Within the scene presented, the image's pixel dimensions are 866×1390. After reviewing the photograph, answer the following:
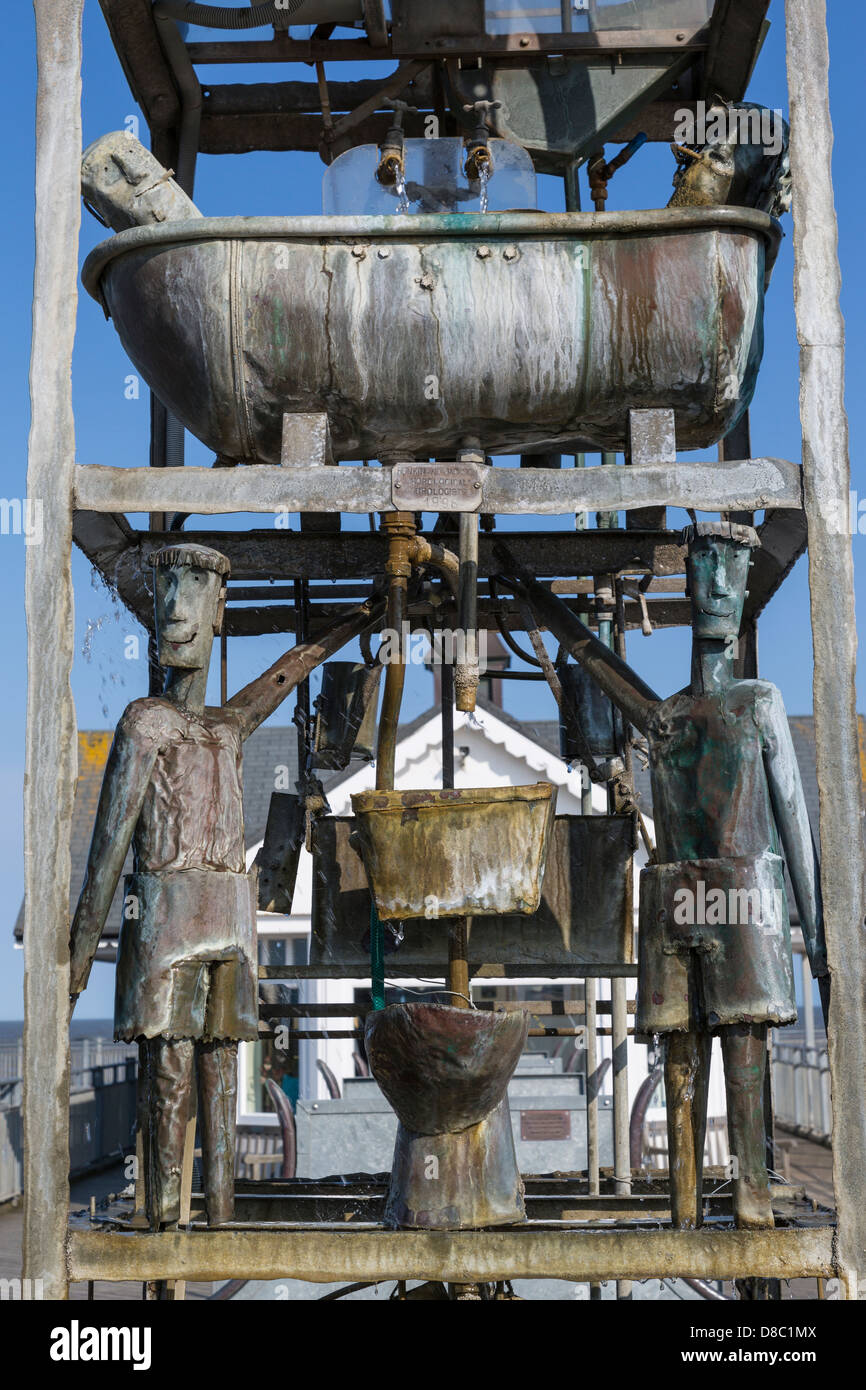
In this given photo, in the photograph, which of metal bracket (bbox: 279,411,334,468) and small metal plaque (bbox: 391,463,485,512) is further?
metal bracket (bbox: 279,411,334,468)

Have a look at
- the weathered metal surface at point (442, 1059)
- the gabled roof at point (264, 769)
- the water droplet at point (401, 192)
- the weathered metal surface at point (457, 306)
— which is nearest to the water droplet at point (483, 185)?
the water droplet at point (401, 192)

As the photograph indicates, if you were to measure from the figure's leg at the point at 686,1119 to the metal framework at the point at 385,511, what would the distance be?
1.02 ft

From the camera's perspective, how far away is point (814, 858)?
256 inches

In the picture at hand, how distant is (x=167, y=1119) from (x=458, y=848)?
154 centimetres

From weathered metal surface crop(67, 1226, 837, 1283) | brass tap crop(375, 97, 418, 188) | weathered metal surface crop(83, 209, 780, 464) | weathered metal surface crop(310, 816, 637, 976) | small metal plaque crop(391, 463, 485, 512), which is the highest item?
brass tap crop(375, 97, 418, 188)

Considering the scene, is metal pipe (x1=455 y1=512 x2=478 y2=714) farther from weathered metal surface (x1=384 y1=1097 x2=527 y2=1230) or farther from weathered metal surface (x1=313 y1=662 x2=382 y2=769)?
weathered metal surface (x1=313 y1=662 x2=382 y2=769)

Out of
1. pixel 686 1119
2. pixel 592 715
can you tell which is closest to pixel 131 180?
pixel 592 715

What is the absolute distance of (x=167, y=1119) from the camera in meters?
6.41

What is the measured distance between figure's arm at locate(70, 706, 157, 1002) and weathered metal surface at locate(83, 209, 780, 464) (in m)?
1.56

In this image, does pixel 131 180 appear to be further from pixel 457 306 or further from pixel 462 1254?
pixel 462 1254

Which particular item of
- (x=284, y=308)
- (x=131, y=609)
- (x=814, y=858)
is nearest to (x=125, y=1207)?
(x=131, y=609)

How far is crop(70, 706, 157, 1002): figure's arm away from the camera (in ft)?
20.9

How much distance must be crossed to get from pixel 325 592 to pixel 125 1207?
3436 mm

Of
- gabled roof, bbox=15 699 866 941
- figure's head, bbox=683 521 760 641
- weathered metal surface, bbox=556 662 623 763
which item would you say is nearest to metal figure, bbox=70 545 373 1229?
figure's head, bbox=683 521 760 641
